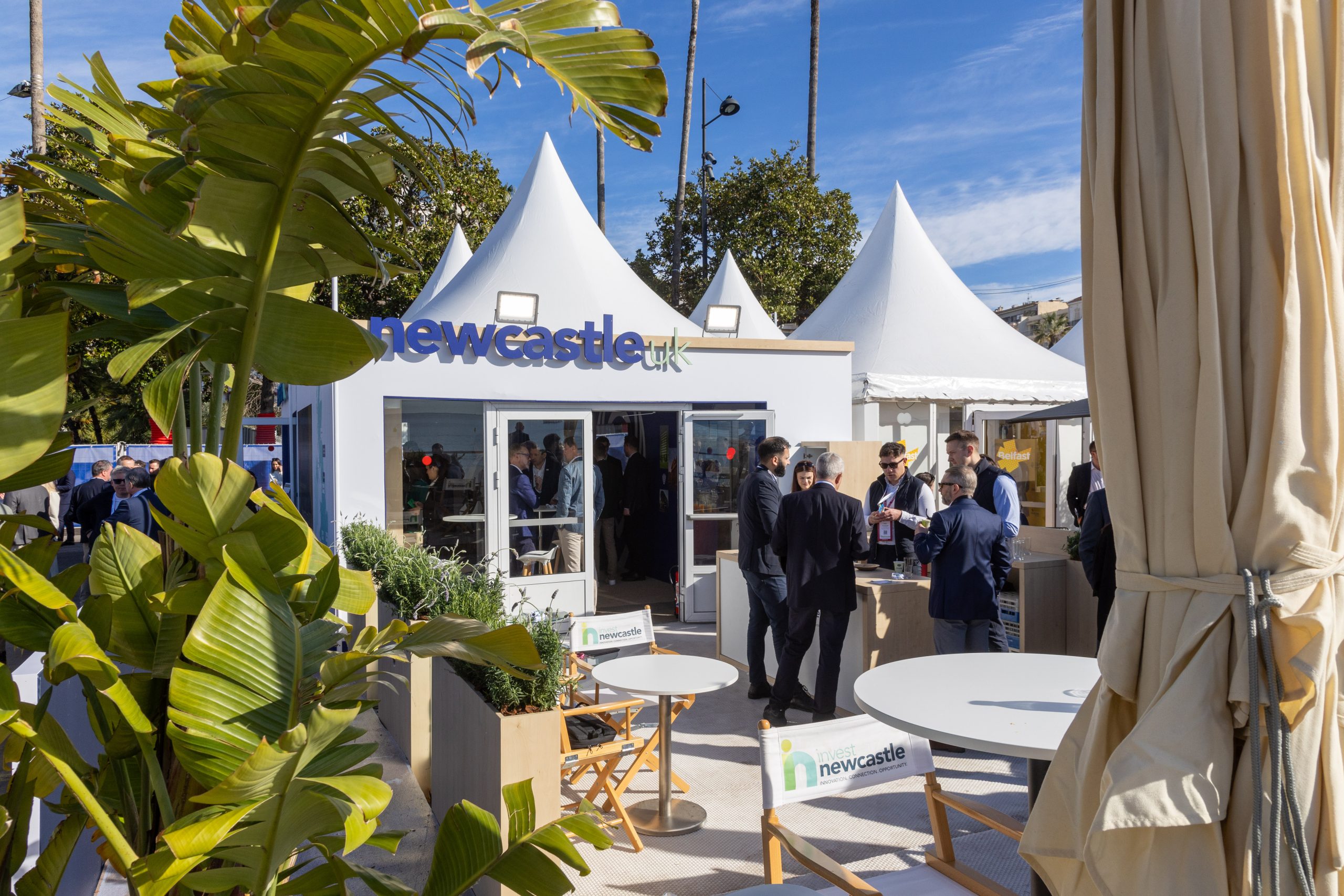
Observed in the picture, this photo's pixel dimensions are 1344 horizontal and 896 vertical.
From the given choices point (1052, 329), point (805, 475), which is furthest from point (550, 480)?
point (1052, 329)

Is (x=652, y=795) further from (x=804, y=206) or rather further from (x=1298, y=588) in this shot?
(x=804, y=206)

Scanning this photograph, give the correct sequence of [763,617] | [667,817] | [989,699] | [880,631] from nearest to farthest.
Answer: [989,699]
[667,817]
[880,631]
[763,617]

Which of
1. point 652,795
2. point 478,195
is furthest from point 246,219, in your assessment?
point 478,195

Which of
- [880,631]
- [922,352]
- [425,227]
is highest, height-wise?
[425,227]

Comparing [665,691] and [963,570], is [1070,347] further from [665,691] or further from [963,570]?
[665,691]

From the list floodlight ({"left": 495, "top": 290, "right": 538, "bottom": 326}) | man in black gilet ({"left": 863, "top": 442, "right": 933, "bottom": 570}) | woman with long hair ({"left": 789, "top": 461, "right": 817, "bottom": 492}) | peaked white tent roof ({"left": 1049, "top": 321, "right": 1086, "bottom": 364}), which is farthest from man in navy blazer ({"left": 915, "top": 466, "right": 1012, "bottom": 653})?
peaked white tent roof ({"left": 1049, "top": 321, "right": 1086, "bottom": 364})

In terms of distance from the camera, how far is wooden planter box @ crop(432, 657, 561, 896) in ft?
11.0

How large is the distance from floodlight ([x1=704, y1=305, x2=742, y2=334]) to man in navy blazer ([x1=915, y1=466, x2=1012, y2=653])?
16.4ft

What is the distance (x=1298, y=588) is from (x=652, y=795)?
376cm

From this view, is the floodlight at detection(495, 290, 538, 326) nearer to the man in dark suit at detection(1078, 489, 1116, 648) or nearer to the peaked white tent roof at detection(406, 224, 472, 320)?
the man in dark suit at detection(1078, 489, 1116, 648)

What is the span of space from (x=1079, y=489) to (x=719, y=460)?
3.93 m

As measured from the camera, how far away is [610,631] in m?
5.32

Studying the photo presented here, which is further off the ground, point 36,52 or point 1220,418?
point 36,52

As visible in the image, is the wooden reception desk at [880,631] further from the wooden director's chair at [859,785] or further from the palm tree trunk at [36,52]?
the palm tree trunk at [36,52]
